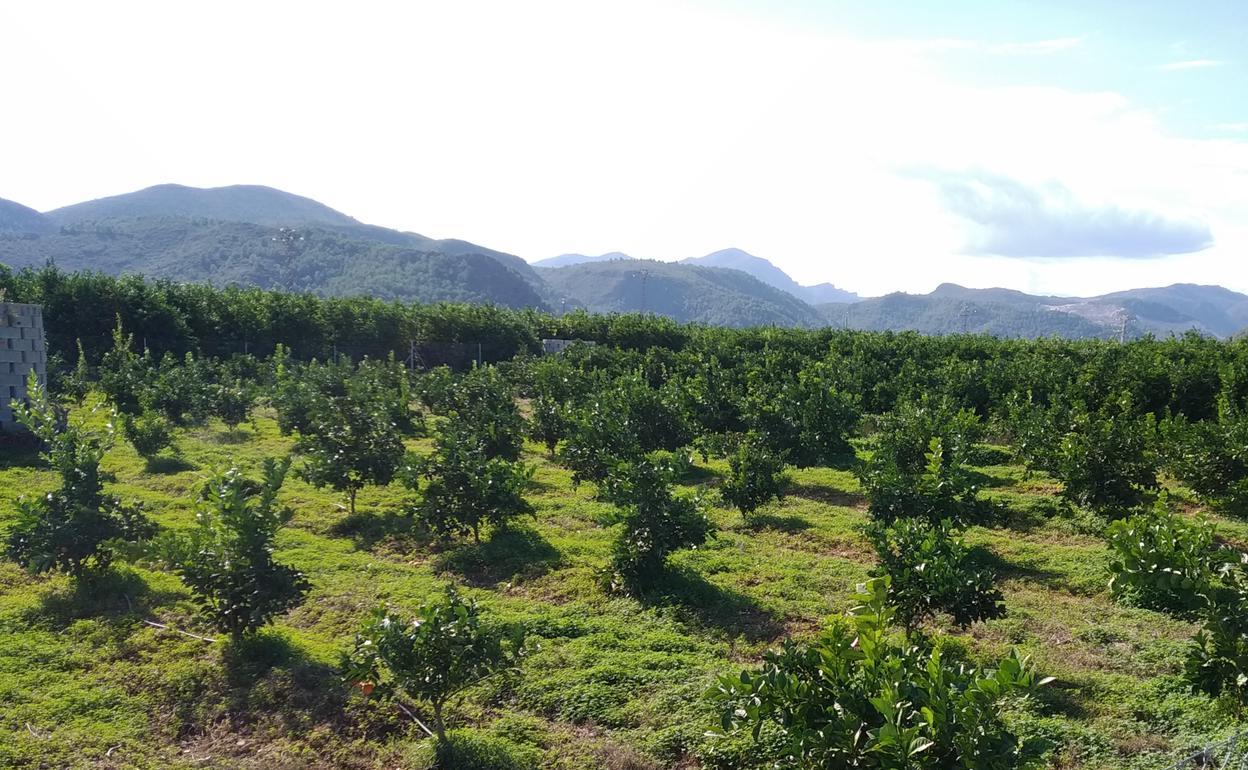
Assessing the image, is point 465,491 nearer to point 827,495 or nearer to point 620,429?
point 620,429

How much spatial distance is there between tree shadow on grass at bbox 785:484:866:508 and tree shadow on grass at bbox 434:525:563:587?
5650mm

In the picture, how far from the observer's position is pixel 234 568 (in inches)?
281

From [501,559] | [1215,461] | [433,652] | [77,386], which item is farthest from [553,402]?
[77,386]

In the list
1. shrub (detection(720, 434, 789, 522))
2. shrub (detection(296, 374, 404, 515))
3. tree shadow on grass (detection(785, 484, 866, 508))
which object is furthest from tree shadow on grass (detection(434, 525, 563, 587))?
tree shadow on grass (detection(785, 484, 866, 508))

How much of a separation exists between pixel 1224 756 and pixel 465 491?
8576mm

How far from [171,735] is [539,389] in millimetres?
15402

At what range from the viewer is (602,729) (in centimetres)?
619

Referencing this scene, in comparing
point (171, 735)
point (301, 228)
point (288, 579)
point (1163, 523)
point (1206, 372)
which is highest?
point (301, 228)

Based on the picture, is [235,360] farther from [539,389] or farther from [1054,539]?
[1054,539]

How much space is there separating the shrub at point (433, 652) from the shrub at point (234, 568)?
1864mm

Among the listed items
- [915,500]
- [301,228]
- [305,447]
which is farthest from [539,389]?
[301,228]

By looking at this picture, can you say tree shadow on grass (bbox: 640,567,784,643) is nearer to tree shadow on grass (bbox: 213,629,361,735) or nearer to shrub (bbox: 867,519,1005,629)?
shrub (bbox: 867,519,1005,629)

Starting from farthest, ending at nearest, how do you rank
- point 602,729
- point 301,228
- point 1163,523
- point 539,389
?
1. point 301,228
2. point 539,389
3. point 1163,523
4. point 602,729

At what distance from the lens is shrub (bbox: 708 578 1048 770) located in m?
3.74
